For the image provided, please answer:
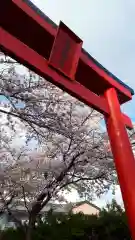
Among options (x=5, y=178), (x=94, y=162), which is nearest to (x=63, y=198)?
(x=5, y=178)

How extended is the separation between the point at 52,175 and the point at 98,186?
2.21 m

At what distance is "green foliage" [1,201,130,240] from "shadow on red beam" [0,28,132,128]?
741 centimetres

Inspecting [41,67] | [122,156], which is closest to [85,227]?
[122,156]

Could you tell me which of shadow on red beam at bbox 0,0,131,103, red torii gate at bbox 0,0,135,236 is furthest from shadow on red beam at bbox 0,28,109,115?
shadow on red beam at bbox 0,0,131,103

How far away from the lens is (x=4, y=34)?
2756 mm

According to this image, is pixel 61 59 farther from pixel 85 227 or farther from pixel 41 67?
pixel 85 227

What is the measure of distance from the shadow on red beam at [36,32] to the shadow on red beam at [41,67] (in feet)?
1.03

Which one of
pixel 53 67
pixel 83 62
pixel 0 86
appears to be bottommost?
pixel 53 67

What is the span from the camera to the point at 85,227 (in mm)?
10562

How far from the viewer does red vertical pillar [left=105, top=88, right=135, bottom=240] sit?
3.11m

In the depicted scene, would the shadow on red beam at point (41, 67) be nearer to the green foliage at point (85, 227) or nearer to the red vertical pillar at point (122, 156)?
the red vertical pillar at point (122, 156)

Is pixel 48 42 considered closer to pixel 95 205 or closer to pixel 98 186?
pixel 98 186

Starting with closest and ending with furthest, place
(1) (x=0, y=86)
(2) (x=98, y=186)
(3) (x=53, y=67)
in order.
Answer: (3) (x=53, y=67) → (1) (x=0, y=86) → (2) (x=98, y=186)

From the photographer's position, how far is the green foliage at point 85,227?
999 cm
